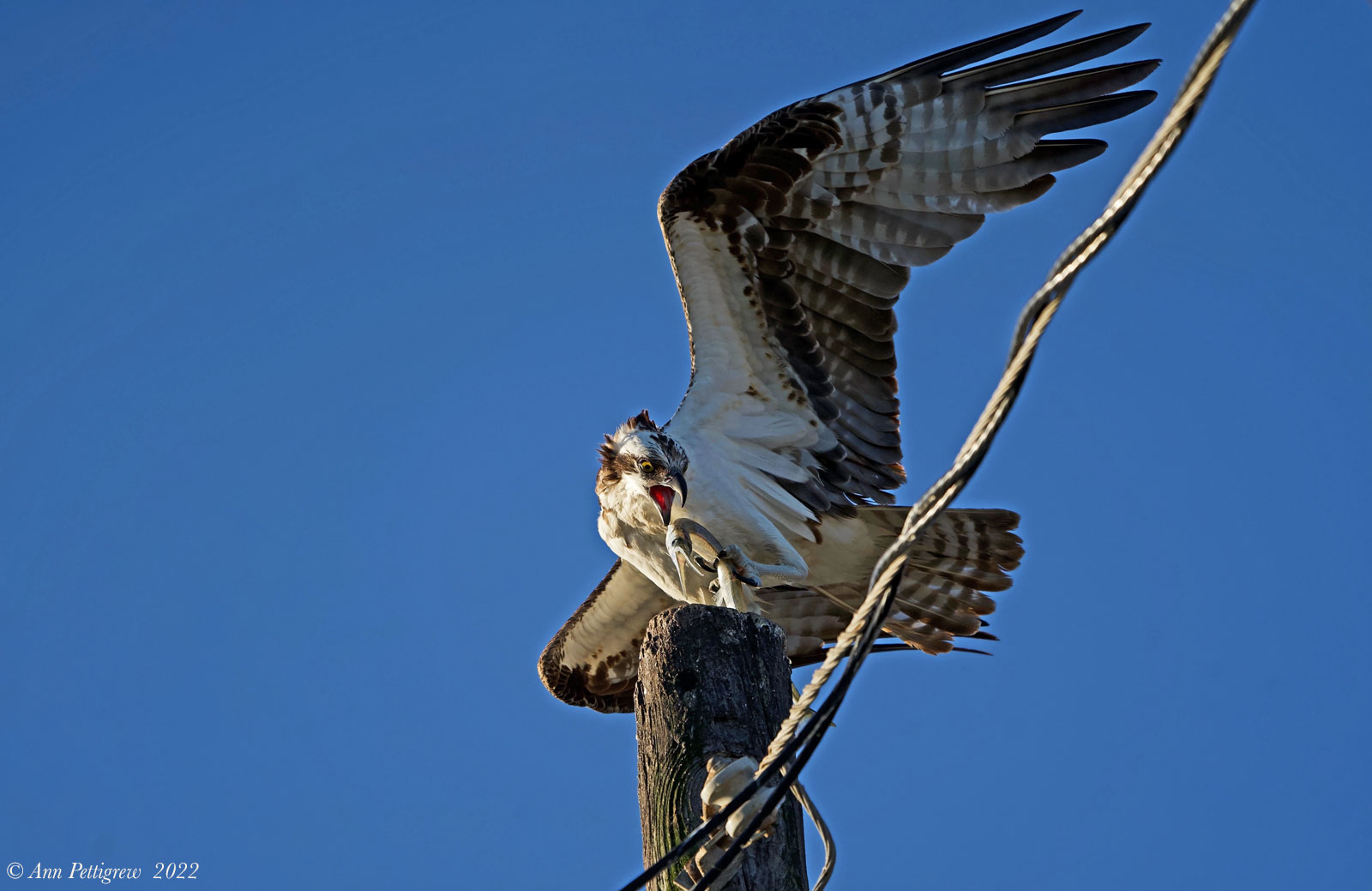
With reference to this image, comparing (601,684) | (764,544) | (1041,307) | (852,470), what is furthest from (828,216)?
(1041,307)

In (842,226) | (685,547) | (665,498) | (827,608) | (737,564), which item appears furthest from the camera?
(827,608)

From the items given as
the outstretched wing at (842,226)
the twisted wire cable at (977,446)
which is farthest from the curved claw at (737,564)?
the twisted wire cable at (977,446)

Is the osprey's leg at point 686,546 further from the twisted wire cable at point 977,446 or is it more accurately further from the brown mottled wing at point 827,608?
the twisted wire cable at point 977,446

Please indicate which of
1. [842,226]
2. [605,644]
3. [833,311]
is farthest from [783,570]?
[842,226]

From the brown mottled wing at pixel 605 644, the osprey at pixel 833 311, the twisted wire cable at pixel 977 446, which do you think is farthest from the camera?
the brown mottled wing at pixel 605 644

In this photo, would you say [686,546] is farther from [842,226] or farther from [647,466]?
[842,226]

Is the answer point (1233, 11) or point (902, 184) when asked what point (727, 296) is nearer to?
point (902, 184)

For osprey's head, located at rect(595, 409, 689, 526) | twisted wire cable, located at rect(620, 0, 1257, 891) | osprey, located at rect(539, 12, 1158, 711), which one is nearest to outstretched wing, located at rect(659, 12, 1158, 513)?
osprey, located at rect(539, 12, 1158, 711)

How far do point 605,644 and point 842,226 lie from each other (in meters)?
2.58

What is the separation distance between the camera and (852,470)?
19.7 feet

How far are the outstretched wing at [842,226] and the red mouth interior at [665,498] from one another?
367 mm

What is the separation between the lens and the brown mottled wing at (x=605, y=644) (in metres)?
6.46

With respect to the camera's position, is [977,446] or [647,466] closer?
[977,446]

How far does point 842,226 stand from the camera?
5.85m
